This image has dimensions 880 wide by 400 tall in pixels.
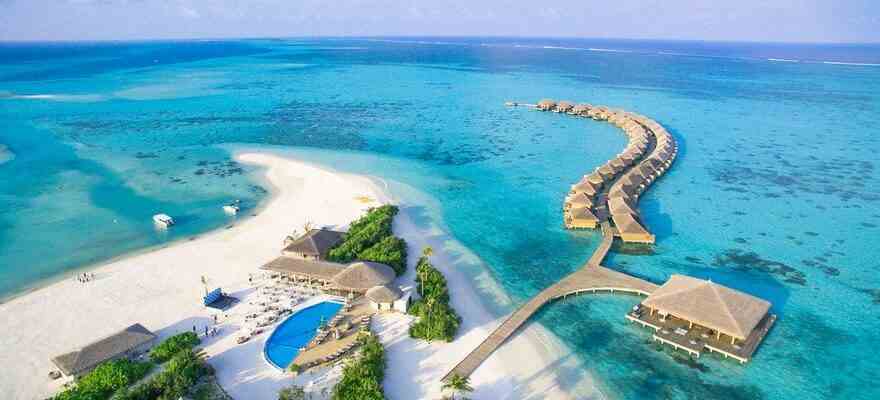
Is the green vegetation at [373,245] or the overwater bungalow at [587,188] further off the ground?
the overwater bungalow at [587,188]

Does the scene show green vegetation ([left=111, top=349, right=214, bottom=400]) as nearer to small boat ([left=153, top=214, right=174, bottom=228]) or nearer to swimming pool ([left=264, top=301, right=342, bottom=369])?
swimming pool ([left=264, top=301, right=342, bottom=369])

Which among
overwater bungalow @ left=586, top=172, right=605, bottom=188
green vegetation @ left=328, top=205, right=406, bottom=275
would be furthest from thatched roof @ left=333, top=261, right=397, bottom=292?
overwater bungalow @ left=586, top=172, right=605, bottom=188

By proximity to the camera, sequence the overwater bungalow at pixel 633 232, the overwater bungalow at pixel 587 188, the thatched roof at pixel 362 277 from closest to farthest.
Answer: the thatched roof at pixel 362 277
the overwater bungalow at pixel 633 232
the overwater bungalow at pixel 587 188

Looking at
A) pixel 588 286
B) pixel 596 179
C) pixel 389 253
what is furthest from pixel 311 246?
pixel 596 179

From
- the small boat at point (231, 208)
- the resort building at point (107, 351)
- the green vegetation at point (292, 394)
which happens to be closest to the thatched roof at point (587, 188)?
the small boat at point (231, 208)

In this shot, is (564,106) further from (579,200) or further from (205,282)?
(205,282)

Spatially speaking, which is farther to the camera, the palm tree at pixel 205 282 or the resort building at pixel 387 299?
the palm tree at pixel 205 282

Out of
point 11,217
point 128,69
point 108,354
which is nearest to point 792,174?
point 108,354

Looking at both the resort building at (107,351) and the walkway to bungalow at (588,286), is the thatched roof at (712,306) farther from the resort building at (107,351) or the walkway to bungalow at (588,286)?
the resort building at (107,351)
